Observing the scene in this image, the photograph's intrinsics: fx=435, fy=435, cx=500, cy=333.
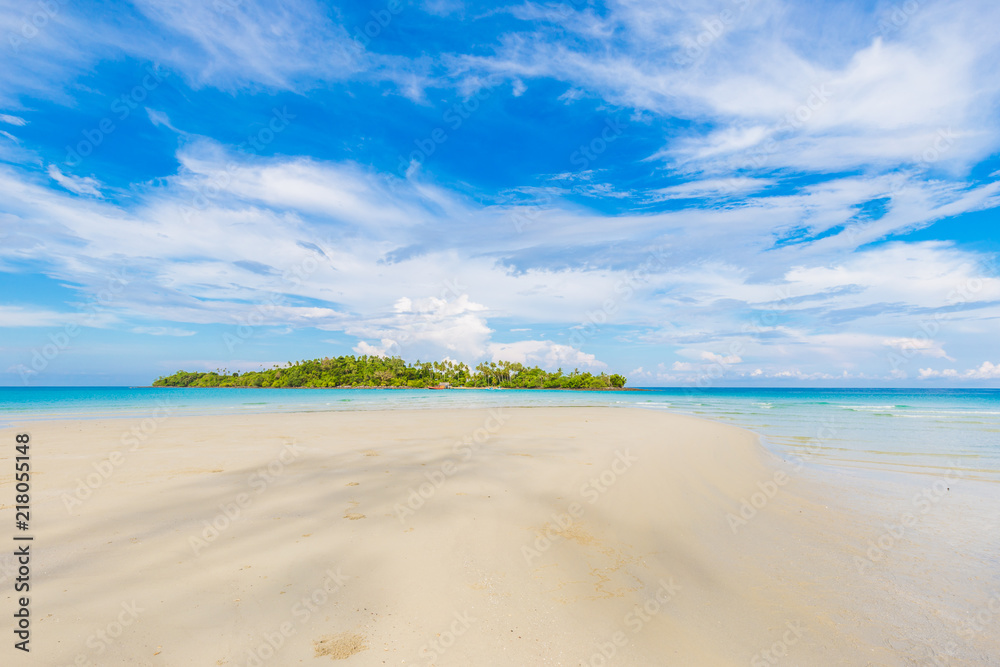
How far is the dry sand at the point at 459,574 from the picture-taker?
3.77 metres

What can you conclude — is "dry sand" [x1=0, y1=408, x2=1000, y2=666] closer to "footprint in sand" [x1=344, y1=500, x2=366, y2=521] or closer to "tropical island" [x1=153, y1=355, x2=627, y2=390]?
"footprint in sand" [x1=344, y1=500, x2=366, y2=521]

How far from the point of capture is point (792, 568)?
224 inches

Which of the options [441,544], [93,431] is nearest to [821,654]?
[441,544]

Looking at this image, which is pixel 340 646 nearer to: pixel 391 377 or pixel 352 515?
pixel 352 515

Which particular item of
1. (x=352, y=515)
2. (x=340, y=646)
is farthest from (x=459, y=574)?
(x=352, y=515)

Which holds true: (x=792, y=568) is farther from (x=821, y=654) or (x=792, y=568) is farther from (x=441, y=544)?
(x=441, y=544)

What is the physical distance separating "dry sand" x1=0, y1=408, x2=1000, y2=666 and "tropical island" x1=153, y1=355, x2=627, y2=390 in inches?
5311

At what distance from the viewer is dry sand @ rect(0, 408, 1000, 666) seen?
12.4 ft

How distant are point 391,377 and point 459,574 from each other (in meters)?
142

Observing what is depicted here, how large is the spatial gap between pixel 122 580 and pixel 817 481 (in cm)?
1311

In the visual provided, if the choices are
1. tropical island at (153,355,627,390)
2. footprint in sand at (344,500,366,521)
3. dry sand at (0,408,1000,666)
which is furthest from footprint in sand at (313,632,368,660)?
tropical island at (153,355,627,390)

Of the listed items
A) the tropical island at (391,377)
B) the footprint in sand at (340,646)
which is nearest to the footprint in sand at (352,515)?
the footprint in sand at (340,646)

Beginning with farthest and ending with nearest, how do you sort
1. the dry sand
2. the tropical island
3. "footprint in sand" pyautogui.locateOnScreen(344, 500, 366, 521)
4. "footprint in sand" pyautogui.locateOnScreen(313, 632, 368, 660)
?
the tropical island, "footprint in sand" pyautogui.locateOnScreen(344, 500, 366, 521), the dry sand, "footprint in sand" pyautogui.locateOnScreen(313, 632, 368, 660)

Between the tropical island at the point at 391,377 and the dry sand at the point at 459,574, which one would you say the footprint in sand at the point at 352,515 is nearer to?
the dry sand at the point at 459,574
